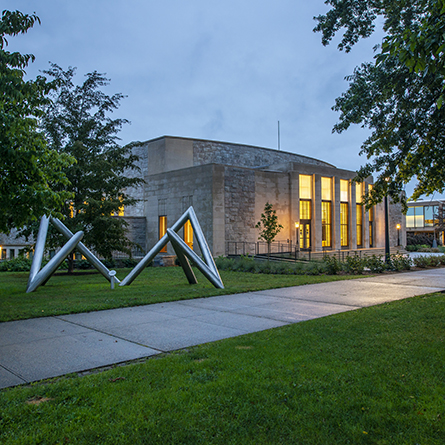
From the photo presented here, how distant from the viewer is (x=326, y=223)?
3988 centimetres

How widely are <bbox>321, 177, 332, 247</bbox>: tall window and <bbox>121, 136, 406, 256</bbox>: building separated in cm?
10

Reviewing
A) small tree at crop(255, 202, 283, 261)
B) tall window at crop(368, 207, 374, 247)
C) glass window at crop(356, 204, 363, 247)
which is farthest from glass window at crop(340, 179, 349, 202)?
small tree at crop(255, 202, 283, 261)

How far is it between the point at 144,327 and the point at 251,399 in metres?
4.18

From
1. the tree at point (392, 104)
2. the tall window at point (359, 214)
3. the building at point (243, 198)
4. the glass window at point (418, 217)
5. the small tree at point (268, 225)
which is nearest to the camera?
the tree at point (392, 104)

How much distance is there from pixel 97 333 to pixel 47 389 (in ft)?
9.54

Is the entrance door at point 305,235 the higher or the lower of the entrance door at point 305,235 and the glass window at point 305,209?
the lower

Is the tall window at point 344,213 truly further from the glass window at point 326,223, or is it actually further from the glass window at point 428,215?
the glass window at point 428,215

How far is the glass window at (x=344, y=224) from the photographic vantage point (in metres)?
41.6

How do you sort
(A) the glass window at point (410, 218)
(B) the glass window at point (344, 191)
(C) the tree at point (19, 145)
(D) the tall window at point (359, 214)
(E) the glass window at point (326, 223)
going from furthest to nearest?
(A) the glass window at point (410, 218) → (D) the tall window at point (359, 214) → (B) the glass window at point (344, 191) → (E) the glass window at point (326, 223) → (C) the tree at point (19, 145)

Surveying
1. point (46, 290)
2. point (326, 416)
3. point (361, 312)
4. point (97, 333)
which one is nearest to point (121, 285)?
point (46, 290)

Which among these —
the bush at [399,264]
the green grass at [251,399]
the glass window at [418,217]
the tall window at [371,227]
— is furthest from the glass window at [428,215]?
the green grass at [251,399]

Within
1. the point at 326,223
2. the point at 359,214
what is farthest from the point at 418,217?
the point at 326,223

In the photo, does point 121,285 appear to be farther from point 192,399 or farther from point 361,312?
point 192,399

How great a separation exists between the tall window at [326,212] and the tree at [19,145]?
32844 mm
